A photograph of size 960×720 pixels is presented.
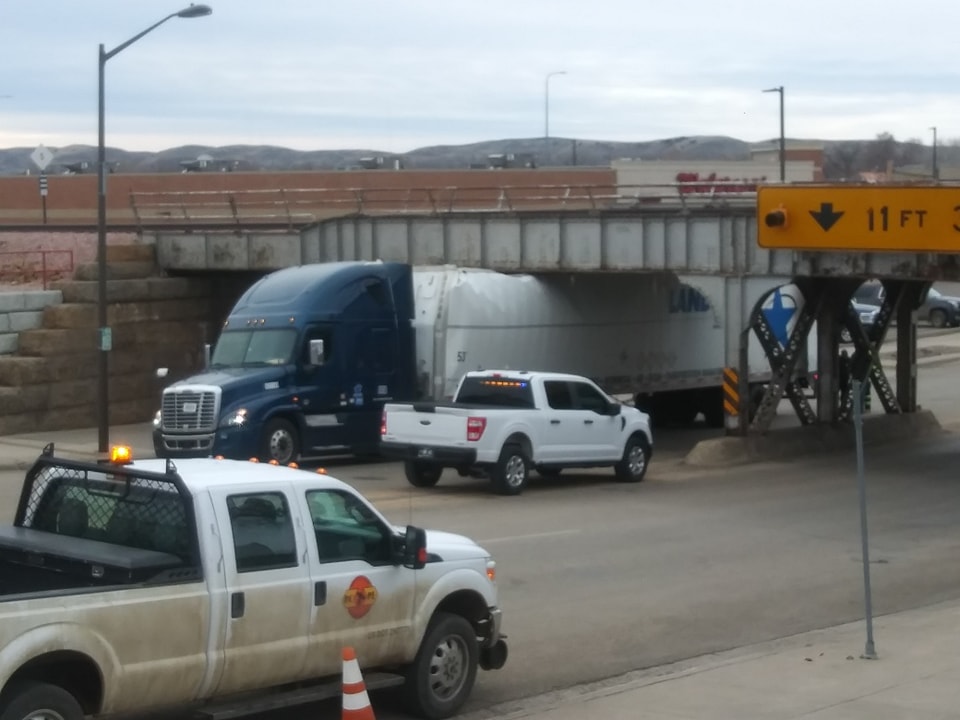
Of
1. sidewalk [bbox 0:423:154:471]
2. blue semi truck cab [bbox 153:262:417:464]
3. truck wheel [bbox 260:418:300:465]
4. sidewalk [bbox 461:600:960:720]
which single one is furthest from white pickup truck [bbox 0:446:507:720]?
sidewalk [bbox 0:423:154:471]

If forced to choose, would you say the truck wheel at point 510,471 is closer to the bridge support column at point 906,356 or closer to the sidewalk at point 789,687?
the sidewalk at point 789,687

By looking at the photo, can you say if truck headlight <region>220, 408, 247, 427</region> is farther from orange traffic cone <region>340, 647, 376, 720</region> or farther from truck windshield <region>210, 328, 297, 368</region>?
orange traffic cone <region>340, 647, 376, 720</region>

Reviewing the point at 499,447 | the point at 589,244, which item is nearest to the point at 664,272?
the point at 589,244

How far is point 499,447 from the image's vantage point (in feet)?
74.5

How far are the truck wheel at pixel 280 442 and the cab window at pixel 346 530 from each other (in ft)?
54.9

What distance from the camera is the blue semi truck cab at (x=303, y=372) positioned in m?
25.2

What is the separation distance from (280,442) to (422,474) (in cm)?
325

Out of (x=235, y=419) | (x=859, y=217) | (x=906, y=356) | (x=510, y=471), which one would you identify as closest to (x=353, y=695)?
(x=510, y=471)

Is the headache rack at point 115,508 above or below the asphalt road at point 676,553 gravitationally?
above

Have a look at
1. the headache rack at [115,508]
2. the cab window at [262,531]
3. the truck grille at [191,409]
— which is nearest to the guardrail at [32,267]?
the truck grille at [191,409]

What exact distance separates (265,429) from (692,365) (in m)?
13.3

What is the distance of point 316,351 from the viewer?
26578 mm

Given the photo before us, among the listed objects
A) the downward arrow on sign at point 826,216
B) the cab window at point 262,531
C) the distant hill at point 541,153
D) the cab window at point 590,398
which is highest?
the distant hill at point 541,153

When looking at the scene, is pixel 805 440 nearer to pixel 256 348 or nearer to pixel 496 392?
pixel 496 392
